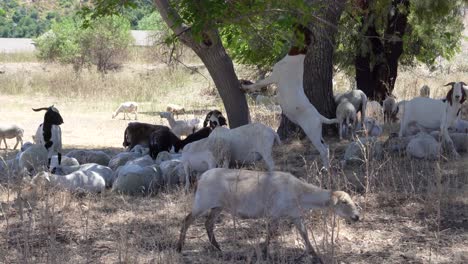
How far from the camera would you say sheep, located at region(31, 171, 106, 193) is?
29.3ft

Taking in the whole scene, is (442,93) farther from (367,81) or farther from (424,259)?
(424,259)

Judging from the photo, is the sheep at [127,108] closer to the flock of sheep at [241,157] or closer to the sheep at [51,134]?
the flock of sheep at [241,157]

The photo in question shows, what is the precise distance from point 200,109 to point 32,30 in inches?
1878

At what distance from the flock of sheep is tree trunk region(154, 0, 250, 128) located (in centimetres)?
38

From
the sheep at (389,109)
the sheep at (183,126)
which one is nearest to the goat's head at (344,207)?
the sheep at (183,126)

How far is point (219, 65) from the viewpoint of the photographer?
37.6 feet

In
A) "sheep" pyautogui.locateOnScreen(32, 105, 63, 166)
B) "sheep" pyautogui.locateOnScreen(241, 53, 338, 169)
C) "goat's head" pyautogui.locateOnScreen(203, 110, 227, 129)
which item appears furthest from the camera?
"goat's head" pyautogui.locateOnScreen(203, 110, 227, 129)

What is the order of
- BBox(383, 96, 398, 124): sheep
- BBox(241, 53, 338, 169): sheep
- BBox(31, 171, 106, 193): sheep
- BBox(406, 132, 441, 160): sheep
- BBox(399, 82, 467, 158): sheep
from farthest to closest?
BBox(383, 96, 398, 124): sheep < BBox(399, 82, 467, 158): sheep < BBox(406, 132, 441, 160): sheep < BBox(241, 53, 338, 169): sheep < BBox(31, 171, 106, 193): sheep

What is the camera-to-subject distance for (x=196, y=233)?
747cm

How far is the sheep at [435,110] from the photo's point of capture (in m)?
11.2

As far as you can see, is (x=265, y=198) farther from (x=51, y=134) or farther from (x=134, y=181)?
(x=51, y=134)

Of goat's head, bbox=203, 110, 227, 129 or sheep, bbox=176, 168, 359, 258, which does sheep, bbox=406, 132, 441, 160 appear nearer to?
goat's head, bbox=203, 110, 227, 129

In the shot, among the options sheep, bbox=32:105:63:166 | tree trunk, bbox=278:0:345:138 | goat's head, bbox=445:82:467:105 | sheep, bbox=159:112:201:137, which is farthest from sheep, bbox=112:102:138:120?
goat's head, bbox=445:82:467:105

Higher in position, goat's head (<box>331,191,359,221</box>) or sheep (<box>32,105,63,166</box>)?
sheep (<box>32,105,63,166</box>)
